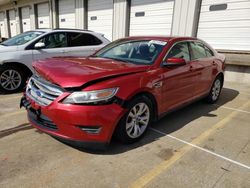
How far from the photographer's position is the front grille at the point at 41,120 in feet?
9.47

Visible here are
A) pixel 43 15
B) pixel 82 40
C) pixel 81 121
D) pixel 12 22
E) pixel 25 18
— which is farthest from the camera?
pixel 12 22

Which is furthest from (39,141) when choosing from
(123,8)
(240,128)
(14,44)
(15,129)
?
(123,8)

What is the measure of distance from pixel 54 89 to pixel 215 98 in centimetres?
403

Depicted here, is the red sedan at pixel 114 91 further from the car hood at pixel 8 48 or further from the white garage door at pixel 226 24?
the white garage door at pixel 226 24

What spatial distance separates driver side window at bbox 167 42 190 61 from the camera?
12.7 feet

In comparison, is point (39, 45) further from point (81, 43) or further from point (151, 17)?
point (151, 17)

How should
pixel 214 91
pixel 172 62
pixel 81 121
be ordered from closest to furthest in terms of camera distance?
pixel 81 121 < pixel 172 62 < pixel 214 91

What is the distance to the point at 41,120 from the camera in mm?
→ 2994

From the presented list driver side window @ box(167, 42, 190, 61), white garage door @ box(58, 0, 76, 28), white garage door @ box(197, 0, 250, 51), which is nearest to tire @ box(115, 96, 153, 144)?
driver side window @ box(167, 42, 190, 61)

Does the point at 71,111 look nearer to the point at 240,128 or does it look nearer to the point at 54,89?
the point at 54,89

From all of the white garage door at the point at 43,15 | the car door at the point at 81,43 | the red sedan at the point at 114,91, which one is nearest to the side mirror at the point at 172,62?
the red sedan at the point at 114,91

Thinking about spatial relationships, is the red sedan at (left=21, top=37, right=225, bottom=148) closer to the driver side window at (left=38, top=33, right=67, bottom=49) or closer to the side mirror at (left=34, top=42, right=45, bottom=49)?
the side mirror at (left=34, top=42, right=45, bottom=49)

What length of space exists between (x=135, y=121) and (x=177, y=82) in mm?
1105


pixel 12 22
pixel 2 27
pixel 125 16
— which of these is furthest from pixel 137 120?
pixel 2 27
